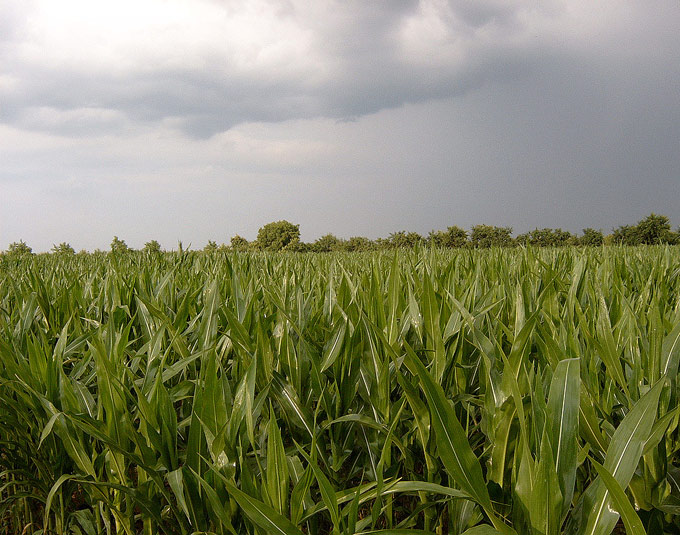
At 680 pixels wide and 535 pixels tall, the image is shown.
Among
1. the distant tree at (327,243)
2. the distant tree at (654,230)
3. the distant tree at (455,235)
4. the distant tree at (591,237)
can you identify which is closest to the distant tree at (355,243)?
the distant tree at (327,243)

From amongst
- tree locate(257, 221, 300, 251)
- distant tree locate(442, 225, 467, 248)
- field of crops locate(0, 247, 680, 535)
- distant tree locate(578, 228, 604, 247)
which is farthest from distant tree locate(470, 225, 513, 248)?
field of crops locate(0, 247, 680, 535)

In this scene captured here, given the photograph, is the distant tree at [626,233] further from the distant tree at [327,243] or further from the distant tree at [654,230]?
the distant tree at [327,243]

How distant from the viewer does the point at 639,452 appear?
65cm

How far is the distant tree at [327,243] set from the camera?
105 feet

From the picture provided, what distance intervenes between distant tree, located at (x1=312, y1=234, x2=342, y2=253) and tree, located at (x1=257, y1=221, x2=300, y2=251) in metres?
4.52

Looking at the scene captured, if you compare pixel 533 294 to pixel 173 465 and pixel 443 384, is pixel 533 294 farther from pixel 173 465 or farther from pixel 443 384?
pixel 173 465

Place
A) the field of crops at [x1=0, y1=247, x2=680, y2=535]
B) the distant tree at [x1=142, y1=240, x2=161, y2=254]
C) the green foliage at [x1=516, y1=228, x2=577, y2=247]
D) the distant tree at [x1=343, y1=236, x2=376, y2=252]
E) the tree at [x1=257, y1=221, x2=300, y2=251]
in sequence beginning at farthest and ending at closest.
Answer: the tree at [x1=257, y1=221, x2=300, y2=251] → the distant tree at [x1=343, y1=236, x2=376, y2=252] → the green foliage at [x1=516, y1=228, x2=577, y2=247] → the distant tree at [x1=142, y1=240, x2=161, y2=254] → the field of crops at [x1=0, y1=247, x2=680, y2=535]

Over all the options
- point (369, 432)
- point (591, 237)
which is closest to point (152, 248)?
point (369, 432)

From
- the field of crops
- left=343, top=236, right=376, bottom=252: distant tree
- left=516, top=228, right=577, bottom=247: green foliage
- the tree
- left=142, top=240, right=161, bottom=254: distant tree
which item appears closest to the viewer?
the field of crops

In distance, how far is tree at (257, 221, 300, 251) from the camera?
37.9 meters

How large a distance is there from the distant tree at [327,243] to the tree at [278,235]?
14.8ft

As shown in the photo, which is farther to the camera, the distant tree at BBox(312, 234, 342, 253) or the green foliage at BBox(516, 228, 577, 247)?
the distant tree at BBox(312, 234, 342, 253)

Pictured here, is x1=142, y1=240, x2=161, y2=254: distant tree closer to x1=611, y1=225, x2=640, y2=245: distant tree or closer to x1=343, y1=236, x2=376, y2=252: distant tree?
x1=343, y1=236, x2=376, y2=252: distant tree

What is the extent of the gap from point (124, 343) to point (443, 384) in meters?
0.88
